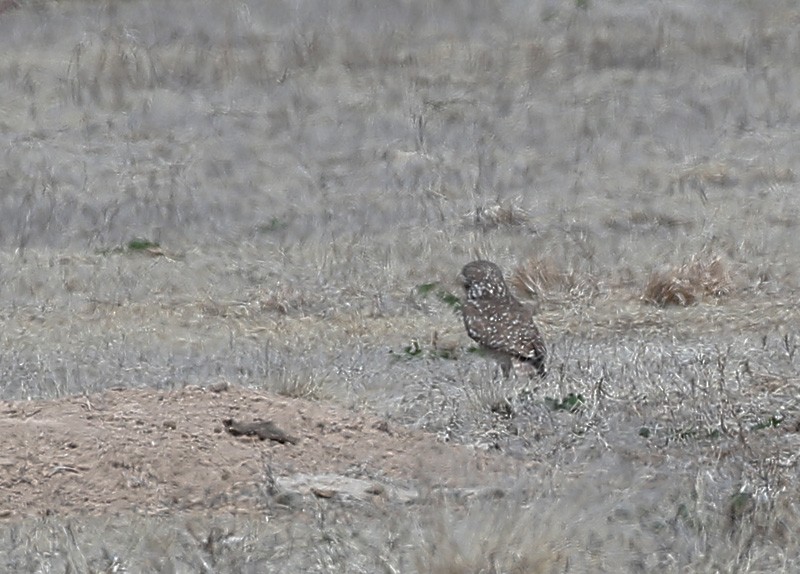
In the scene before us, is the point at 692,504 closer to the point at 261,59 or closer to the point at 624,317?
the point at 624,317

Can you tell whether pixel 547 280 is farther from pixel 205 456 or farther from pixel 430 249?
pixel 205 456

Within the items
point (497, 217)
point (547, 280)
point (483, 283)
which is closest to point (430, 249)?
point (497, 217)

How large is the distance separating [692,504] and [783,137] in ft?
45.1

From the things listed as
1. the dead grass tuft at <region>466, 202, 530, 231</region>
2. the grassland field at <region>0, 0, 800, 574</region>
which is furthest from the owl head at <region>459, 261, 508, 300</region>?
the dead grass tuft at <region>466, 202, 530, 231</region>

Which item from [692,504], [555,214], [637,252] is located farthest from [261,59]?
[692,504]

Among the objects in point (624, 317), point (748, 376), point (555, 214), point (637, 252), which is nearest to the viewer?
point (748, 376)

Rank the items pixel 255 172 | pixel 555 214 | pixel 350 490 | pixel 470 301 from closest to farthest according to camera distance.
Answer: pixel 350 490 → pixel 470 301 → pixel 555 214 → pixel 255 172

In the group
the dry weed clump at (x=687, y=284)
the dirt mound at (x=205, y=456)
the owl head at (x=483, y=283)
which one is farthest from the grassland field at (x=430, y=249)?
the owl head at (x=483, y=283)

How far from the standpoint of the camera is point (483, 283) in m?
9.27

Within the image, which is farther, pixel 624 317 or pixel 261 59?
pixel 261 59

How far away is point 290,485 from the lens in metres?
6.55

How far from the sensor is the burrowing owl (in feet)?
27.9

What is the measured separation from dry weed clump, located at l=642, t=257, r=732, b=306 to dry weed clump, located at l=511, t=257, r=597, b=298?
0.52m

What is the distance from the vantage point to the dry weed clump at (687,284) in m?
11.7
